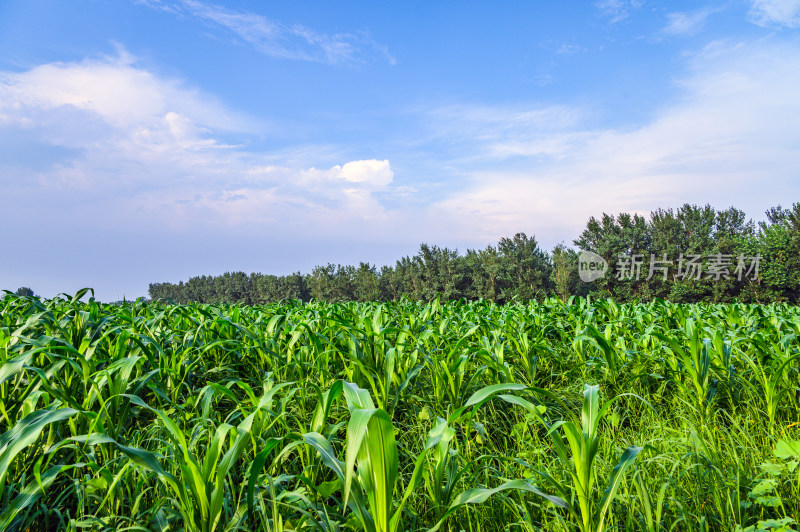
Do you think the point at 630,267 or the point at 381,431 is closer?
the point at 381,431

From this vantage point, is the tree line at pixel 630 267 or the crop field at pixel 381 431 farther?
the tree line at pixel 630 267

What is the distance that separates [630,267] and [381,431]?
55.6m

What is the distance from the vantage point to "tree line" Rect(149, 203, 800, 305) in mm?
41875

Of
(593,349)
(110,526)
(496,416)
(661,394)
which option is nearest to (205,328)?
(110,526)

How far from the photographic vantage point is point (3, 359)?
2.75 metres

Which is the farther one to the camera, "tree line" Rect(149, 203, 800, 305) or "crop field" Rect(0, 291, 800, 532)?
"tree line" Rect(149, 203, 800, 305)

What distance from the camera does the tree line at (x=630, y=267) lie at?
41.9 metres

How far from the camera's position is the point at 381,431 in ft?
4.76

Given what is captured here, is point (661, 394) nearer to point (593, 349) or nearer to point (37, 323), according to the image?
point (593, 349)

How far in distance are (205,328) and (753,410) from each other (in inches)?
171

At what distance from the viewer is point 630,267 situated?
50.3 m

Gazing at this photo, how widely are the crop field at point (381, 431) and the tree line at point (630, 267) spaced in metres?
40.5

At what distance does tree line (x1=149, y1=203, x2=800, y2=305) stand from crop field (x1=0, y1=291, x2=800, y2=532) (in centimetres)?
4052

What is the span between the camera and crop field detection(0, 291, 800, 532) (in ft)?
5.50
